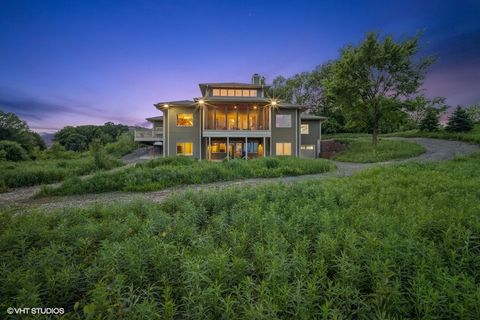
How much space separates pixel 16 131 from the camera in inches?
1465

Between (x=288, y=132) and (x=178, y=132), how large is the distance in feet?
37.7

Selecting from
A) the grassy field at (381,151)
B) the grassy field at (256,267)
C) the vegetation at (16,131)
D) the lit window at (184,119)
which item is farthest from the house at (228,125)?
the vegetation at (16,131)

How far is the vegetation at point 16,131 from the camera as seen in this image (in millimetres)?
34812

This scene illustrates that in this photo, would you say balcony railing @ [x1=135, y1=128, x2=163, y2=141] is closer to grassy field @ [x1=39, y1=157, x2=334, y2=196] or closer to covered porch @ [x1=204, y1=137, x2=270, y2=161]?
covered porch @ [x1=204, y1=137, x2=270, y2=161]

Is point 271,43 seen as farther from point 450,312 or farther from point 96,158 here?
point 450,312

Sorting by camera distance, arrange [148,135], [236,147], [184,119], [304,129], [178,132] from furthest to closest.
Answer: [304,129] → [236,147] → [148,135] → [184,119] → [178,132]

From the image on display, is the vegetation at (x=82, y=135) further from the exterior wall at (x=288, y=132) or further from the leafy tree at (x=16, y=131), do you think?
the exterior wall at (x=288, y=132)

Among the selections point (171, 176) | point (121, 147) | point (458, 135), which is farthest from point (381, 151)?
point (121, 147)

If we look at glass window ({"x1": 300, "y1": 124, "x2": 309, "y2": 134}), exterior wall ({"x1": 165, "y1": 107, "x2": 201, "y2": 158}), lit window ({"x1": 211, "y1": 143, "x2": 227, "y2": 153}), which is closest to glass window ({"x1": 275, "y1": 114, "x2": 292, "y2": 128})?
glass window ({"x1": 300, "y1": 124, "x2": 309, "y2": 134})

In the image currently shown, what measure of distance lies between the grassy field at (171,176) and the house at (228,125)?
8.19 m

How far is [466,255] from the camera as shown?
253cm

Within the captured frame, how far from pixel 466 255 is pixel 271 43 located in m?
30.3

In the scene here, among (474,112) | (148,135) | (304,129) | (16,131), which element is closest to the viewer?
(148,135)

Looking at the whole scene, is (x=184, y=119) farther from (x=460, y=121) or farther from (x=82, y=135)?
(x=82, y=135)
